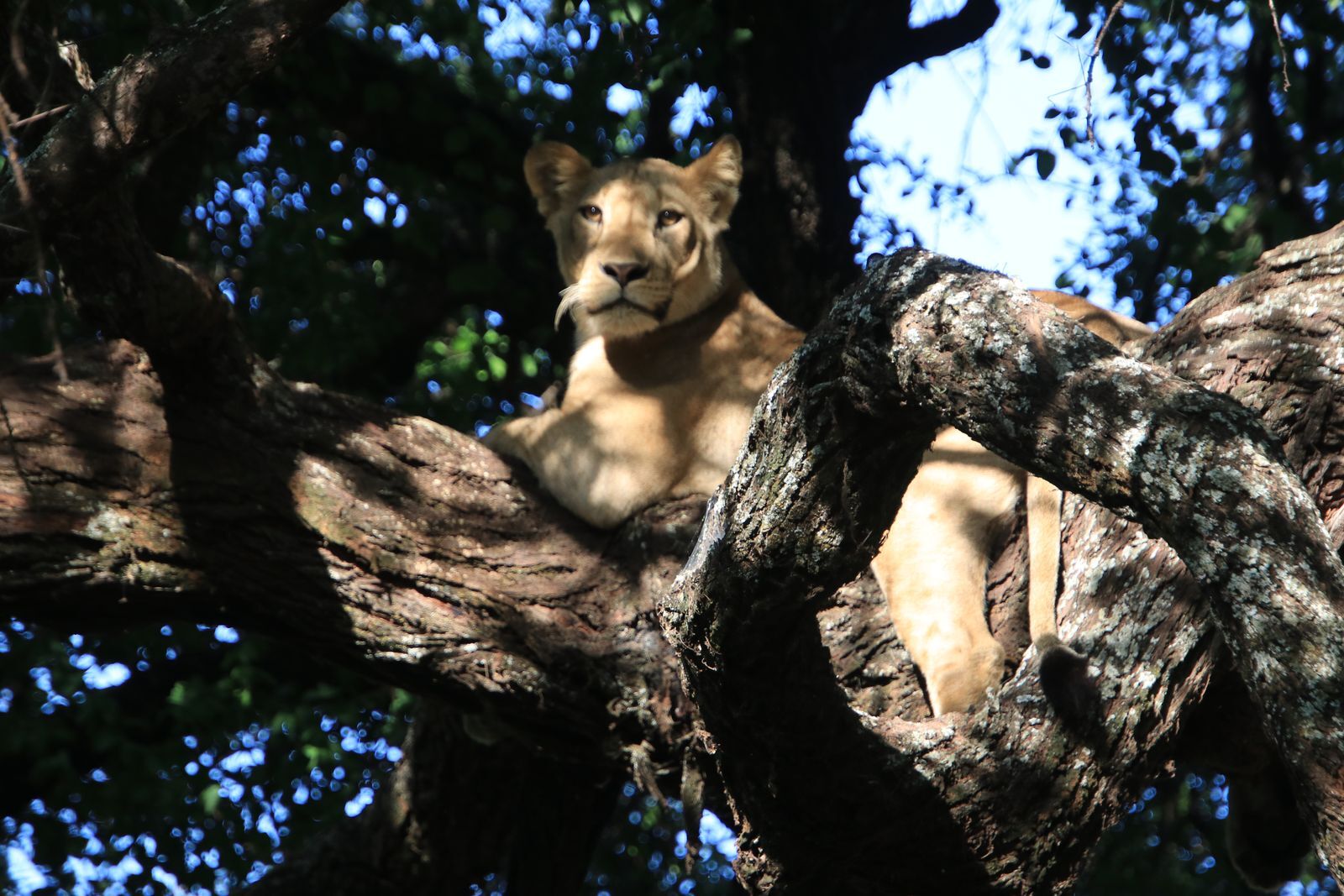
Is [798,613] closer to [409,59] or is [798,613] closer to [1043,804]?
[1043,804]

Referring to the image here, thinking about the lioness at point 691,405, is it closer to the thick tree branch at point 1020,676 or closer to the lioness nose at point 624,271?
the lioness nose at point 624,271

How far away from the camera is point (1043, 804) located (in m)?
3.44

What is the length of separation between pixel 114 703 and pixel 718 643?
4279mm

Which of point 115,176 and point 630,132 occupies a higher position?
point 630,132

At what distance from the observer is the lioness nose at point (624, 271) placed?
5.12 metres

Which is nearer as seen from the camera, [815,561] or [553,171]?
[815,561]

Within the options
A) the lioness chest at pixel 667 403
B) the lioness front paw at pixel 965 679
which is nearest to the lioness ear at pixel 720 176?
the lioness chest at pixel 667 403

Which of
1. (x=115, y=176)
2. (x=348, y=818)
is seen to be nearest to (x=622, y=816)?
(x=348, y=818)

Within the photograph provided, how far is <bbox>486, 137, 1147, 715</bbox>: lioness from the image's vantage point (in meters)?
4.11

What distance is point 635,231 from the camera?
5.32 m

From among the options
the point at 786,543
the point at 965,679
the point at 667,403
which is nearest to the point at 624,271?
the point at 667,403

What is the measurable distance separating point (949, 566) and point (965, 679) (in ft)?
1.30

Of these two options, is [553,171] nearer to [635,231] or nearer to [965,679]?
[635,231]

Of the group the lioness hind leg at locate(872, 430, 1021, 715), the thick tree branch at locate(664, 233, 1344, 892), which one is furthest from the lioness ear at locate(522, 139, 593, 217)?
the thick tree branch at locate(664, 233, 1344, 892)
